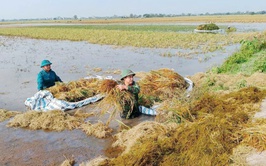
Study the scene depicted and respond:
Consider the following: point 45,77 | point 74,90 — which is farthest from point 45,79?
point 74,90

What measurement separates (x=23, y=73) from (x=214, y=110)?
9.69 m

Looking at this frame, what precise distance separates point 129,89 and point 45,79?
2.80m

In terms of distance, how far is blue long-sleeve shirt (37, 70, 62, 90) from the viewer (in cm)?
712

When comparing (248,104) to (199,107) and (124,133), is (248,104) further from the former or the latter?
(124,133)

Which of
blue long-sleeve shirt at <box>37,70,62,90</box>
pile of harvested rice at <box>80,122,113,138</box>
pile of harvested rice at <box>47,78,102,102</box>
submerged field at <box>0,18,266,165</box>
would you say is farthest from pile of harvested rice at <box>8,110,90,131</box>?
blue long-sleeve shirt at <box>37,70,62,90</box>

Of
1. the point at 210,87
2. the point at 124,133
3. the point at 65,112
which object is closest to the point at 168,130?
the point at 124,133

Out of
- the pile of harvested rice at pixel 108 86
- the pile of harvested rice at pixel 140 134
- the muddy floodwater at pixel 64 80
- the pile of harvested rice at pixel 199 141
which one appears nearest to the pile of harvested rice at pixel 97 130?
the muddy floodwater at pixel 64 80

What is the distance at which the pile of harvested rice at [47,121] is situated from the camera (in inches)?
228

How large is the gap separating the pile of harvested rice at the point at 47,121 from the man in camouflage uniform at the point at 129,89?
1.04m

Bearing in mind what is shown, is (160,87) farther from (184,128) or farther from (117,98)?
(184,128)

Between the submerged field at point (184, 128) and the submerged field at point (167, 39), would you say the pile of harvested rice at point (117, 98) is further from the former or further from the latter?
the submerged field at point (167, 39)

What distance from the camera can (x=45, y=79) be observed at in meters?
7.28

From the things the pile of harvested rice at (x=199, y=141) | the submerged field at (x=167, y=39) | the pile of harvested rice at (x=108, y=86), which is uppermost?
the pile of harvested rice at (x=108, y=86)

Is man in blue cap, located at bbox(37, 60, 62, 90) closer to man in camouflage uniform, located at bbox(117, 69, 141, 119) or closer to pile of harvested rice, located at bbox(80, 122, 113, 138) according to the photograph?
pile of harvested rice, located at bbox(80, 122, 113, 138)
